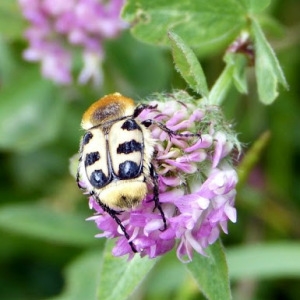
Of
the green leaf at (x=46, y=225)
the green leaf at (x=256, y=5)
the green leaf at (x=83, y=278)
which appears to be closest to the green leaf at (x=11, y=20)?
the green leaf at (x=46, y=225)

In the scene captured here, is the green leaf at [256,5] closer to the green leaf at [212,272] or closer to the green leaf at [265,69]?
the green leaf at [265,69]

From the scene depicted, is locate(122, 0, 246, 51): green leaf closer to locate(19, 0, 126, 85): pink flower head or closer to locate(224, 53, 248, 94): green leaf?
locate(224, 53, 248, 94): green leaf

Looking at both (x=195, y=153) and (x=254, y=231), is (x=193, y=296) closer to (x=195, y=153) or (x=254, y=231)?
(x=254, y=231)

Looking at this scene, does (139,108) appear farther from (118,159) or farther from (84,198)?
(84,198)

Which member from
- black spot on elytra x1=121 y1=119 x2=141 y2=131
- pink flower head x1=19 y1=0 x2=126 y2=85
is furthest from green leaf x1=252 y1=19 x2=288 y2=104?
pink flower head x1=19 y1=0 x2=126 y2=85

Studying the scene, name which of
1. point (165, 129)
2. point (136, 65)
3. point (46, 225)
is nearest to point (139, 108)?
point (165, 129)
